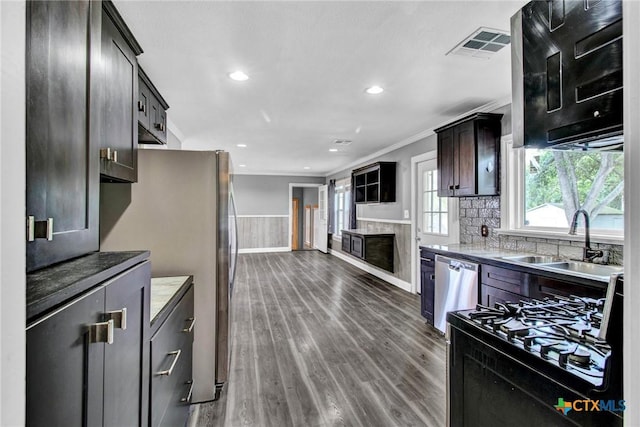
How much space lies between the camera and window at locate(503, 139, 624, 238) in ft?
7.97

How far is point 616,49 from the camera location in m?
0.78

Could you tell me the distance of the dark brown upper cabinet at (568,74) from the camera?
804 millimetres

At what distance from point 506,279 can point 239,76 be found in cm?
268

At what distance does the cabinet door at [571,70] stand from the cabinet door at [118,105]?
155cm

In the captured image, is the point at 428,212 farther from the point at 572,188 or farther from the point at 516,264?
the point at 516,264

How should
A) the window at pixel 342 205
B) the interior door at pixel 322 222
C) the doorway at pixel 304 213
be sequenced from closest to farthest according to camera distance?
the window at pixel 342 205 → the interior door at pixel 322 222 → the doorway at pixel 304 213

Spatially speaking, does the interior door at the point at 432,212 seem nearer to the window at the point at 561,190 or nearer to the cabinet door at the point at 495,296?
the window at the point at 561,190

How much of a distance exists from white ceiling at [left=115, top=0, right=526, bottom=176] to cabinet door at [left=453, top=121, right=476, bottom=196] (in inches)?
11.3

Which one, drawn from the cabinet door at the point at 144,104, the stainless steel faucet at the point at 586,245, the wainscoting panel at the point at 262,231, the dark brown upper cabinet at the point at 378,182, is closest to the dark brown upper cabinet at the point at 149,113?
the cabinet door at the point at 144,104
